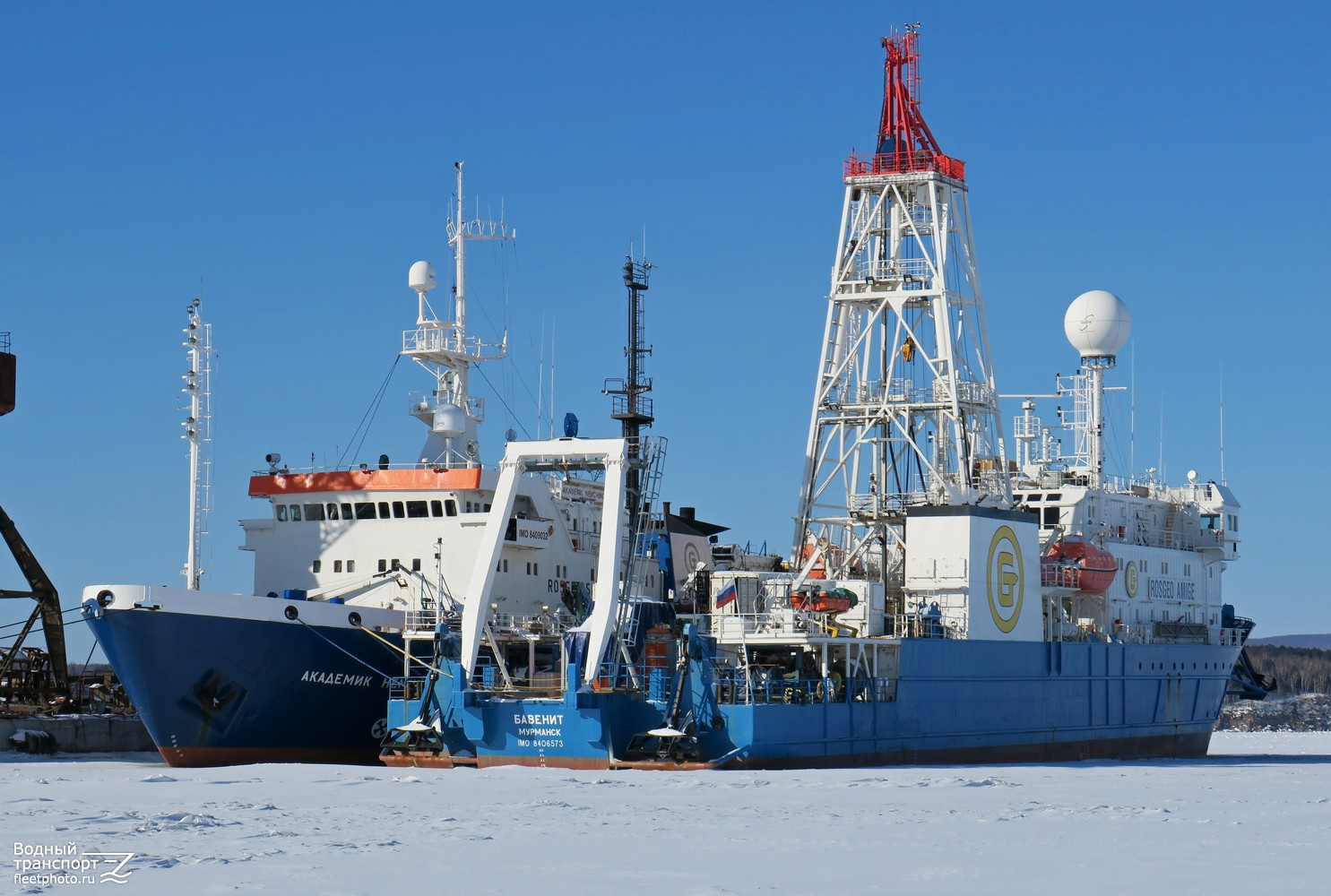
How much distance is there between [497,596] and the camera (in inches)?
1505

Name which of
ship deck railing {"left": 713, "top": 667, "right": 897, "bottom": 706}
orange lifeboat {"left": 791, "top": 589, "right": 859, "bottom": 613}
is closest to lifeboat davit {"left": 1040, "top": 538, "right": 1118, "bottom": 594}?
ship deck railing {"left": 713, "top": 667, "right": 897, "bottom": 706}

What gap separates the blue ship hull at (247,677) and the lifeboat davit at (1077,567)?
15.3 m

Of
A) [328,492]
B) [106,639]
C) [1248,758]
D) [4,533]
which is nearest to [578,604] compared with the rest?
[328,492]

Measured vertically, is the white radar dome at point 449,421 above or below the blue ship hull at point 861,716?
above

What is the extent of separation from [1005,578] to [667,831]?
19.8 m

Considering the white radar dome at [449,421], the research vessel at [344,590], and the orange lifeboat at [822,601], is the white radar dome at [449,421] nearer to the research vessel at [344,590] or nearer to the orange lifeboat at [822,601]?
the research vessel at [344,590]

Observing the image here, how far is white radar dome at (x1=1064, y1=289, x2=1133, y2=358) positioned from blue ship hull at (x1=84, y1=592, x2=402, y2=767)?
21121 mm

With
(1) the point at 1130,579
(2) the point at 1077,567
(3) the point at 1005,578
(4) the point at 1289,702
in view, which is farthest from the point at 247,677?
(4) the point at 1289,702

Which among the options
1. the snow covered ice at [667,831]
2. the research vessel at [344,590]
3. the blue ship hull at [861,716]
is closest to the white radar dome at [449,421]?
the research vessel at [344,590]

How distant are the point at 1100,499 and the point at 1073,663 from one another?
5194mm

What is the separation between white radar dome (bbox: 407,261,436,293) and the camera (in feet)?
135

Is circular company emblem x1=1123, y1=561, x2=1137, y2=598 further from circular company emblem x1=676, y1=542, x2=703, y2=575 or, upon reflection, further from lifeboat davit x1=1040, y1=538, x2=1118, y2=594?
circular company emblem x1=676, y1=542, x2=703, y2=575

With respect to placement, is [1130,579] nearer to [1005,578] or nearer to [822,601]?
[1005,578]

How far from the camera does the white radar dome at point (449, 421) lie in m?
40.5
